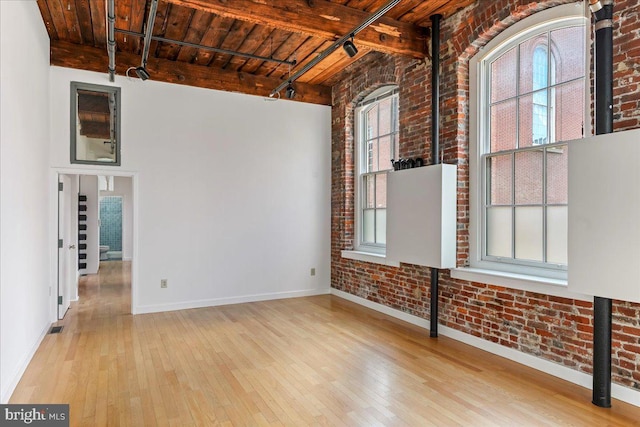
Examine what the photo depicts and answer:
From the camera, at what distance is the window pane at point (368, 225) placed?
6.24 metres

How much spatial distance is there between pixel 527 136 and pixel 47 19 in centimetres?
551

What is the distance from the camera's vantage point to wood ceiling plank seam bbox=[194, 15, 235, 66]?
4660mm

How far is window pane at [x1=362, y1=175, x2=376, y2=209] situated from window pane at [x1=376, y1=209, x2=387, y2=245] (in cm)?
21

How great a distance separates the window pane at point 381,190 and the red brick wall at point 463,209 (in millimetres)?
653

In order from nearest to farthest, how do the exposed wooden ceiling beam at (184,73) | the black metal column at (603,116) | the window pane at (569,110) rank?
the black metal column at (603,116)
the window pane at (569,110)
the exposed wooden ceiling beam at (184,73)

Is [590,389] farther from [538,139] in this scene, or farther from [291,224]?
[291,224]

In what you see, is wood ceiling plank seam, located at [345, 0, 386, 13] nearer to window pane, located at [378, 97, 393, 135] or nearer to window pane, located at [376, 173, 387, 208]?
window pane, located at [378, 97, 393, 135]

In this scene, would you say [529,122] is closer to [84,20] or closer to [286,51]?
[286,51]

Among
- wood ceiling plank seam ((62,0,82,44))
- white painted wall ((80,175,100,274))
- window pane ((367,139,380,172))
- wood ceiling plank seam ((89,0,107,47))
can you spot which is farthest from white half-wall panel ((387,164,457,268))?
white painted wall ((80,175,100,274))

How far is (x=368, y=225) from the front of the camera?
635 cm

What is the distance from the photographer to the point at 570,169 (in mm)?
3020

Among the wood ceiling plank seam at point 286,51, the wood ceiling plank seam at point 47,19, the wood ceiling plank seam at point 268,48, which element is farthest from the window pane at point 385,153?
the wood ceiling plank seam at point 47,19

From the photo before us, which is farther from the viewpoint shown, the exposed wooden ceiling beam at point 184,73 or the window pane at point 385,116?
the window pane at point 385,116

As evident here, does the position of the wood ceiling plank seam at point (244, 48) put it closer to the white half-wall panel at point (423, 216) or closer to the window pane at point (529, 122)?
the white half-wall panel at point (423, 216)
